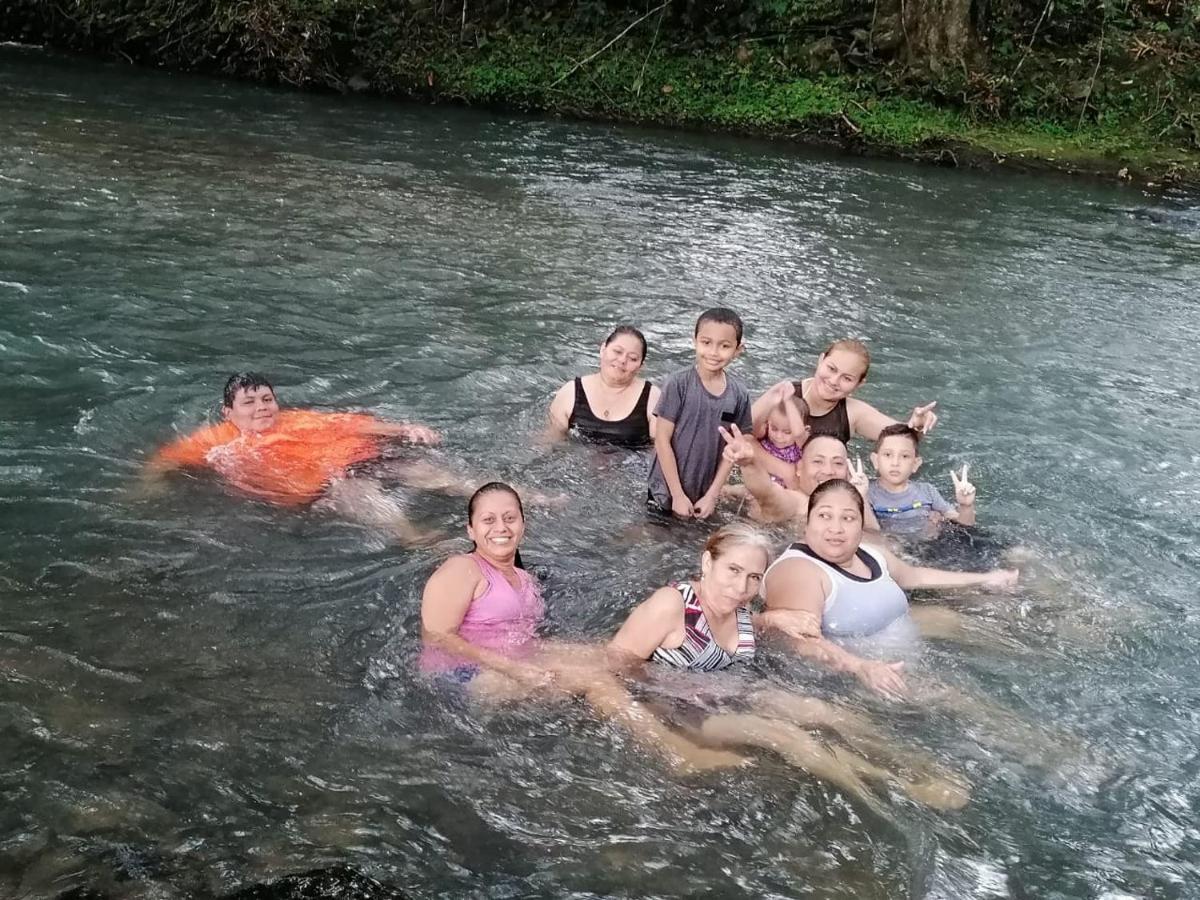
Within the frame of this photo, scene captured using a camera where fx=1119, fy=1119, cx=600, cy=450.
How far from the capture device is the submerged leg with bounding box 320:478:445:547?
699 centimetres

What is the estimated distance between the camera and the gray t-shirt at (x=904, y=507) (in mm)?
7316

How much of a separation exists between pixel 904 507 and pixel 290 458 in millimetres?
4101

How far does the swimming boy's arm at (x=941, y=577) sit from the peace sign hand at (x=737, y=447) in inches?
38.3

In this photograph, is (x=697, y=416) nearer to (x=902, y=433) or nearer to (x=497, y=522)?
(x=902, y=433)

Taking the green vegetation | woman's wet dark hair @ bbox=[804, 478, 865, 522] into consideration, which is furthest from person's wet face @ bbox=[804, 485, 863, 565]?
the green vegetation

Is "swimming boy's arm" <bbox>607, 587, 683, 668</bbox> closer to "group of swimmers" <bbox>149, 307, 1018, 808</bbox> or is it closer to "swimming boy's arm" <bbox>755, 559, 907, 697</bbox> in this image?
"group of swimmers" <bbox>149, 307, 1018, 808</bbox>

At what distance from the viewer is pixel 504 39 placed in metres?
25.8

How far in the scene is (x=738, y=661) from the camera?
5672 mm

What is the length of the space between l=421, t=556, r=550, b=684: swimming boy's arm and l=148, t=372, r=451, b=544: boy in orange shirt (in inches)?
61.0

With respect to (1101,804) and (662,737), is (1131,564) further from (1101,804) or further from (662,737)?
(662,737)

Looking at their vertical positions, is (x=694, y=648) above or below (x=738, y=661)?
above

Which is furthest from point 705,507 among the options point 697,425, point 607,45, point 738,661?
point 607,45

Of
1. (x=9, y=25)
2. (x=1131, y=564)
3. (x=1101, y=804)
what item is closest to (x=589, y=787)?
(x=1101, y=804)

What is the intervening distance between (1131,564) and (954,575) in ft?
4.46
